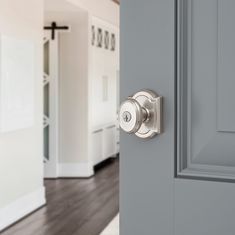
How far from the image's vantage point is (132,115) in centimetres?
61

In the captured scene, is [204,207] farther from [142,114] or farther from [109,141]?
[109,141]

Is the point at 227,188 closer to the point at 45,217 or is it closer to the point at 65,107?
the point at 45,217

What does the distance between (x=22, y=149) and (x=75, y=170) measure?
2143 mm

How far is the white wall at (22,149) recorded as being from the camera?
3.80 meters

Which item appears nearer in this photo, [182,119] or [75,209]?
[182,119]

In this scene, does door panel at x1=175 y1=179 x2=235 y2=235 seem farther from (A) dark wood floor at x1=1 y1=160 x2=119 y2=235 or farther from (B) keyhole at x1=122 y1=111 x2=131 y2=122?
(A) dark wood floor at x1=1 y1=160 x2=119 y2=235

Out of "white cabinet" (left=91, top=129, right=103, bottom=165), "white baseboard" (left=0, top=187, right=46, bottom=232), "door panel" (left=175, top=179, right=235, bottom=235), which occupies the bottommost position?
"white baseboard" (left=0, top=187, right=46, bottom=232)

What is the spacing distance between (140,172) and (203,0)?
27 centimetres

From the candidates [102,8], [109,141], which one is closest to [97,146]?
[109,141]

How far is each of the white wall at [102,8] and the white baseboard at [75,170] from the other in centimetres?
216

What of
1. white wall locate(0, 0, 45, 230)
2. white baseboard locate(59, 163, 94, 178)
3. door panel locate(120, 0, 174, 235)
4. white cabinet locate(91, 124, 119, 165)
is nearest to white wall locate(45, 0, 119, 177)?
white baseboard locate(59, 163, 94, 178)

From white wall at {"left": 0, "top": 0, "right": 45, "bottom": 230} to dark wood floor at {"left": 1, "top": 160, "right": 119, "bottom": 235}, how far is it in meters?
0.15

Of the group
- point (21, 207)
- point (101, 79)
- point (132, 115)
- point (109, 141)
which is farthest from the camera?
point (109, 141)

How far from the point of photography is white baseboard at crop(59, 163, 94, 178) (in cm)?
614
